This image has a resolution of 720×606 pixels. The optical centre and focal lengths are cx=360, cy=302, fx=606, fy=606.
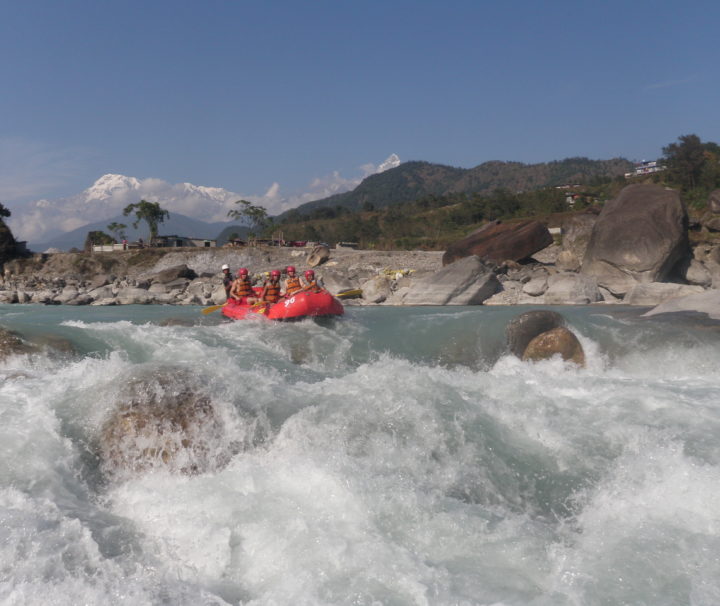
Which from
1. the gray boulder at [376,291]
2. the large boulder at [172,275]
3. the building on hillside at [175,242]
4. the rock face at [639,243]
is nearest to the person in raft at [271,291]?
the gray boulder at [376,291]

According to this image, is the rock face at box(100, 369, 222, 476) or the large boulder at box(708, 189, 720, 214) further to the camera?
the large boulder at box(708, 189, 720, 214)

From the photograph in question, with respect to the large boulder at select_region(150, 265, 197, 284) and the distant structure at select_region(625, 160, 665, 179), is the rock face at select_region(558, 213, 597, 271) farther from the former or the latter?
the distant structure at select_region(625, 160, 665, 179)

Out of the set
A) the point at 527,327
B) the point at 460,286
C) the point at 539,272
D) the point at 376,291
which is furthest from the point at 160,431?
the point at 539,272

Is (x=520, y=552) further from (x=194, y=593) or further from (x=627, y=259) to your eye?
(x=627, y=259)

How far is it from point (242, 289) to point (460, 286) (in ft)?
24.0

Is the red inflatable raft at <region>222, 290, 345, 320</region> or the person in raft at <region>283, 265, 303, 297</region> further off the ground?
the person in raft at <region>283, 265, 303, 297</region>

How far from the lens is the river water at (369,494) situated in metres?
3.93

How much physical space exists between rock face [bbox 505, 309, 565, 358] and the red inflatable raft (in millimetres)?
4015

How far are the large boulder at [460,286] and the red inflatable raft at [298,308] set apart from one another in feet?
20.3

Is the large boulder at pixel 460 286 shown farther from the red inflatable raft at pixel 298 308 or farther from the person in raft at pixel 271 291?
the person in raft at pixel 271 291

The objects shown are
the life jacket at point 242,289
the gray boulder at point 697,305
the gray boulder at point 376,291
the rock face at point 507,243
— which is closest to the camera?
the gray boulder at point 697,305

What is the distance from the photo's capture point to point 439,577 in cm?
403

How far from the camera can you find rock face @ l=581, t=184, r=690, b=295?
19.5 m

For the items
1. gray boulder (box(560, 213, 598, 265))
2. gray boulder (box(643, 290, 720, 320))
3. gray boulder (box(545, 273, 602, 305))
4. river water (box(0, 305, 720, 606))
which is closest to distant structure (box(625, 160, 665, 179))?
gray boulder (box(560, 213, 598, 265))
